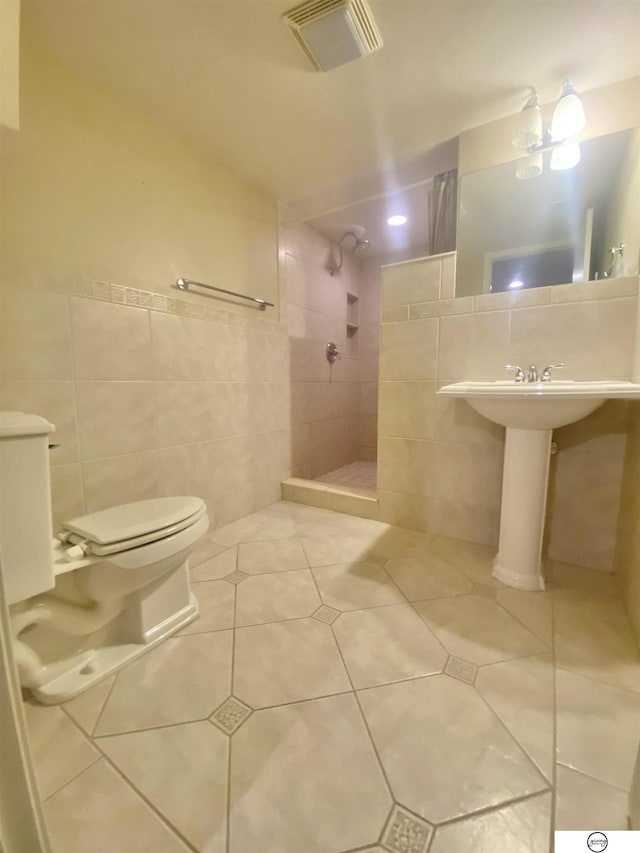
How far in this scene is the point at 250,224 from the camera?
6.74ft

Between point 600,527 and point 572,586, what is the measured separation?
32 cm

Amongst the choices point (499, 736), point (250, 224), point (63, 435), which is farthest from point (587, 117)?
point (63, 435)

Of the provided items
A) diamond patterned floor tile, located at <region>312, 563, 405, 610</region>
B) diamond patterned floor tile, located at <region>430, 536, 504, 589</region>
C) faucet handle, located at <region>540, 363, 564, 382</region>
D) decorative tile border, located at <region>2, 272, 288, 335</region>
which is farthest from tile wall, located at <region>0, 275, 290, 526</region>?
faucet handle, located at <region>540, 363, 564, 382</region>

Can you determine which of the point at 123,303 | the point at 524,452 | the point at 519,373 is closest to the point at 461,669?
the point at 524,452

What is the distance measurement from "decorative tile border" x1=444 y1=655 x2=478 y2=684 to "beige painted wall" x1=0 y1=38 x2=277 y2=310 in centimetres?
184

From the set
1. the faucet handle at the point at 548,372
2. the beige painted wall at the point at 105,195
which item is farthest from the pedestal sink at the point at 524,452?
the beige painted wall at the point at 105,195

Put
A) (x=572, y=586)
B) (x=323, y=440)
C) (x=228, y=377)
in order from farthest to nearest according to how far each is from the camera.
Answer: (x=323, y=440)
(x=228, y=377)
(x=572, y=586)

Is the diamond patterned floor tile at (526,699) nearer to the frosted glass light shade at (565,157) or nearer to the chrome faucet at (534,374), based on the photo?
the chrome faucet at (534,374)

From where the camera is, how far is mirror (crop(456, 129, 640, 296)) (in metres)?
1.45

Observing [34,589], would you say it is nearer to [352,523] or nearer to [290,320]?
[352,523]

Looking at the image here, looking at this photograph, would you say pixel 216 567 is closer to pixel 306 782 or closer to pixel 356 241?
pixel 306 782

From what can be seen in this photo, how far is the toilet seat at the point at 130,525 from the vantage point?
962 millimetres

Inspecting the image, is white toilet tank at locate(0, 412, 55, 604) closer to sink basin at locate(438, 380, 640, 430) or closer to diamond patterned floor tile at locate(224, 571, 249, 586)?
diamond patterned floor tile at locate(224, 571, 249, 586)

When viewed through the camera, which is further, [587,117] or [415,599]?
[587,117]
